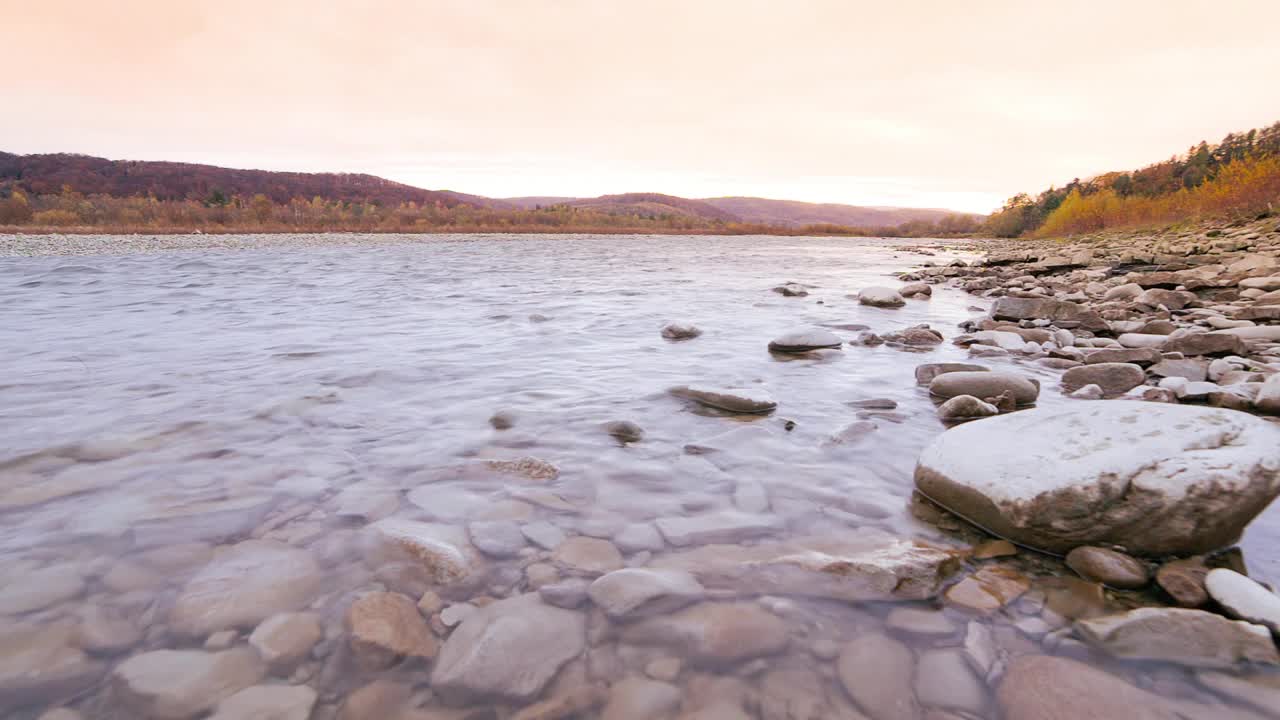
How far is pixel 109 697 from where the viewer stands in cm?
126

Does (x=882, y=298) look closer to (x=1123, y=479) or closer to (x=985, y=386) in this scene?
(x=985, y=386)

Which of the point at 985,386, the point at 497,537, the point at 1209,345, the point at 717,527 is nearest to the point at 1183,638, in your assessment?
the point at 717,527

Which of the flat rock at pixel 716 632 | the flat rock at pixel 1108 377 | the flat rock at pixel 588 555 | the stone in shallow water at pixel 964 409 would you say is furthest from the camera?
the flat rock at pixel 1108 377

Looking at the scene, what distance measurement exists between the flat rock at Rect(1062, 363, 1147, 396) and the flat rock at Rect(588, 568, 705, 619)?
325 cm

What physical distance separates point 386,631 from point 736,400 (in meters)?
2.31

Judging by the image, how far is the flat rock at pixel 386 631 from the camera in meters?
1.40

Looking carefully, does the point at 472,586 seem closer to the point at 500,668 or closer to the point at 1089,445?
the point at 500,668

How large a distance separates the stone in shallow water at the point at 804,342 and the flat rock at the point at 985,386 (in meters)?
1.43

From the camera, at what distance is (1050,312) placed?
5.96 metres

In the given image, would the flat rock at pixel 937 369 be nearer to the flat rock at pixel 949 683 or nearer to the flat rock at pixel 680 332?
the flat rock at pixel 680 332

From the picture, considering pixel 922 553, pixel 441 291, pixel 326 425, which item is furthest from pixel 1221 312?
pixel 441 291

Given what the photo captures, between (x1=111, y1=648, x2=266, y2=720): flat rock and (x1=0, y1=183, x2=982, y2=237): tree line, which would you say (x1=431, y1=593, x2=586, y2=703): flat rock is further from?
(x1=0, y1=183, x2=982, y2=237): tree line

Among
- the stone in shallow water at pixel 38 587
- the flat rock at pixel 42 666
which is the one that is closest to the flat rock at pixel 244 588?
the flat rock at pixel 42 666

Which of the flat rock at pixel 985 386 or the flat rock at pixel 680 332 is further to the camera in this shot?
the flat rock at pixel 680 332
